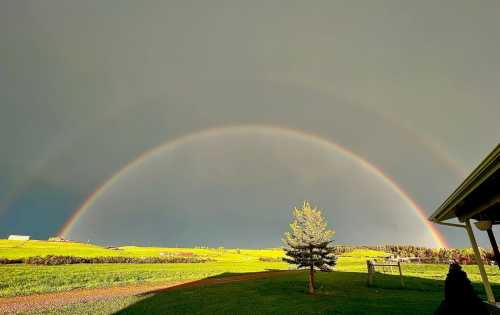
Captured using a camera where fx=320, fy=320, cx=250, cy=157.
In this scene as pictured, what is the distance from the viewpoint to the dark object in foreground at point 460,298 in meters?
8.48

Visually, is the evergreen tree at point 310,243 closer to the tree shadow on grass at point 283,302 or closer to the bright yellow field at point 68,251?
the tree shadow on grass at point 283,302

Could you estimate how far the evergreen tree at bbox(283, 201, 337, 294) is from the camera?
82.7ft

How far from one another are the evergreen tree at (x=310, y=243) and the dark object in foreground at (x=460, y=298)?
16.1 meters

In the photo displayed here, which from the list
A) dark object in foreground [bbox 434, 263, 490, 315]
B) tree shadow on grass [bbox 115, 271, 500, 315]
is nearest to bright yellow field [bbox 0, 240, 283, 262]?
tree shadow on grass [bbox 115, 271, 500, 315]

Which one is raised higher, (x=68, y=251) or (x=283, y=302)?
(x=68, y=251)

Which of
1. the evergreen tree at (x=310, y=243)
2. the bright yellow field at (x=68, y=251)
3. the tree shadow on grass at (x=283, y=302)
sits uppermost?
the bright yellow field at (x=68, y=251)

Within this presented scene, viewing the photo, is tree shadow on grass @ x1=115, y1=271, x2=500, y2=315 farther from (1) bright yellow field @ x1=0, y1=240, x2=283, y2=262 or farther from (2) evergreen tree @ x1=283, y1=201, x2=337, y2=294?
(1) bright yellow field @ x1=0, y1=240, x2=283, y2=262

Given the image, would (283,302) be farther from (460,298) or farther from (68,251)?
(68,251)

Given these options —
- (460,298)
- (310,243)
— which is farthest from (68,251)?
(460,298)

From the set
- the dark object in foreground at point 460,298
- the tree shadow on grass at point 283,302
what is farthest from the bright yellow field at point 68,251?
the dark object in foreground at point 460,298

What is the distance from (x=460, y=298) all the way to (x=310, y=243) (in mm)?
16858

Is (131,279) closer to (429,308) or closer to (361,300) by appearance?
(361,300)

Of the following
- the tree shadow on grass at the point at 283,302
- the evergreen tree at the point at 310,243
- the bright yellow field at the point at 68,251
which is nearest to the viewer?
the tree shadow on grass at the point at 283,302

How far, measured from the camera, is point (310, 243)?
83.0ft
